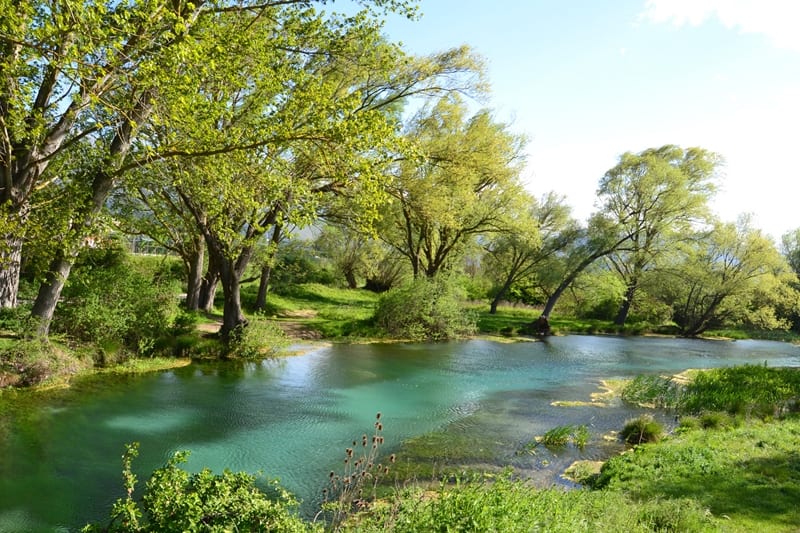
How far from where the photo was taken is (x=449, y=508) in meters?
5.41

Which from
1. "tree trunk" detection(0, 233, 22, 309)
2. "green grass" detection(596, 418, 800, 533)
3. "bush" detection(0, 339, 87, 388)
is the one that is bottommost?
"green grass" detection(596, 418, 800, 533)

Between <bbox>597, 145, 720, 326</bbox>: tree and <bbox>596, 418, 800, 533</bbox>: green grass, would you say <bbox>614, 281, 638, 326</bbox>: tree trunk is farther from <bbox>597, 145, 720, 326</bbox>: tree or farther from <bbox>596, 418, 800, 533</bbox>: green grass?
<bbox>596, 418, 800, 533</bbox>: green grass

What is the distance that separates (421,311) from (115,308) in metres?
15.5

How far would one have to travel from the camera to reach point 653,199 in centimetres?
3900

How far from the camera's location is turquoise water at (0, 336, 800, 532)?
28.4 ft

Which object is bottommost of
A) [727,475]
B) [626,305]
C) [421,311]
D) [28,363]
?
[727,475]

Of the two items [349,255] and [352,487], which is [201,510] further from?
[349,255]

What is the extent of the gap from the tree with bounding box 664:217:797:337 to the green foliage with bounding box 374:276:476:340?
2345 centimetres

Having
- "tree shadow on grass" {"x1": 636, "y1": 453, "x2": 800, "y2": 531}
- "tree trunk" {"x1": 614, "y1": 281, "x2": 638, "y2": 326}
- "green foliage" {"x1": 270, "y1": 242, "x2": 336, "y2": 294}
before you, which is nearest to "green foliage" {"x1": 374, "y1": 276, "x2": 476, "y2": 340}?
"green foliage" {"x1": 270, "y1": 242, "x2": 336, "y2": 294}

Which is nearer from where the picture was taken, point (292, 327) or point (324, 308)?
point (292, 327)

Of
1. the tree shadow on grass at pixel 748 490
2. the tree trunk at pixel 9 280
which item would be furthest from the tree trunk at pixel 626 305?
the tree trunk at pixel 9 280

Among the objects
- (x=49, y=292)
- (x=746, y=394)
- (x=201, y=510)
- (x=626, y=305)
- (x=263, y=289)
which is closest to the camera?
(x=201, y=510)

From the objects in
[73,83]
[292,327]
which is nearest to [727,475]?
[73,83]

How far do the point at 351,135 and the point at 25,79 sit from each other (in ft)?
24.7
